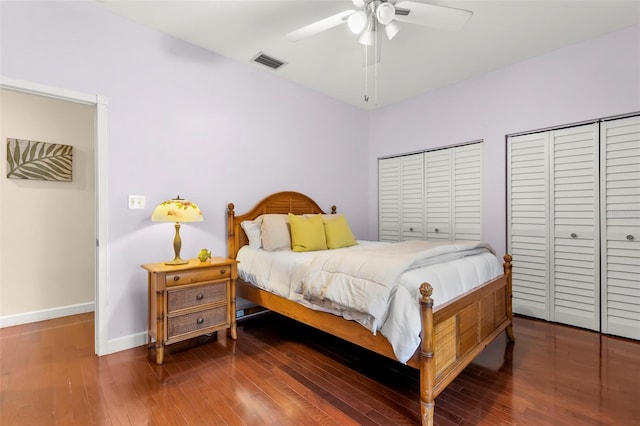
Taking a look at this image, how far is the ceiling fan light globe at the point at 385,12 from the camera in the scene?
2.04 metres

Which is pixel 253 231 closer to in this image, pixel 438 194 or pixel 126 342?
pixel 126 342

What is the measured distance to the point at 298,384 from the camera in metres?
2.08

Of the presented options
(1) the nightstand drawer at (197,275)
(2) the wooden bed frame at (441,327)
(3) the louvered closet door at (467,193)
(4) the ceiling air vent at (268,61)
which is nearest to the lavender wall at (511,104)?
(3) the louvered closet door at (467,193)

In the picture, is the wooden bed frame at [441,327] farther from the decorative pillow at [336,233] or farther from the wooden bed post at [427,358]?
the decorative pillow at [336,233]

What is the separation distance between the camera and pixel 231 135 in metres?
3.32

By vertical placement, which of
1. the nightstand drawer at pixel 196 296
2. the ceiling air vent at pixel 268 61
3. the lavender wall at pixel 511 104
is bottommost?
the nightstand drawer at pixel 196 296

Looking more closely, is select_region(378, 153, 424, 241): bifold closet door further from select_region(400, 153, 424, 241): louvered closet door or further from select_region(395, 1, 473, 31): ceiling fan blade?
select_region(395, 1, 473, 31): ceiling fan blade

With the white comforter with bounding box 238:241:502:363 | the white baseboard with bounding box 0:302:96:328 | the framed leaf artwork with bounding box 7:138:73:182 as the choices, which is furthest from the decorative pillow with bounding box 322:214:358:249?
the framed leaf artwork with bounding box 7:138:73:182

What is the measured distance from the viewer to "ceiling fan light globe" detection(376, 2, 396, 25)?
2035 mm

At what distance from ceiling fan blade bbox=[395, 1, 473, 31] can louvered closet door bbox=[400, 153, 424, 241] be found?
88.4 inches

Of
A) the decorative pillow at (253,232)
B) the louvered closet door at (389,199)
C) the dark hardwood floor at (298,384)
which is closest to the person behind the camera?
the dark hardwood floor at (298,384)

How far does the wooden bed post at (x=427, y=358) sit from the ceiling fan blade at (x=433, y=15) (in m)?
1.73

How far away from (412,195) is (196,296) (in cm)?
307

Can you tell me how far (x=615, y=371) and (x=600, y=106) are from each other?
2262 millimetres
